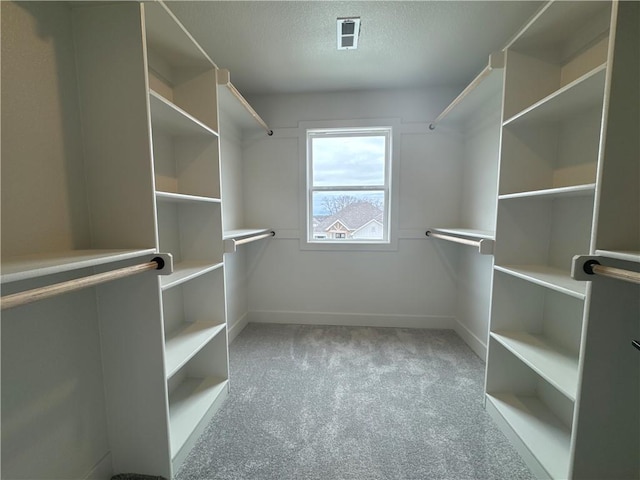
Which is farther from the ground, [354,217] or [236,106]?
[236,106]

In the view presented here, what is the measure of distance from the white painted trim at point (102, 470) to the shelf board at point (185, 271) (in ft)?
2.85

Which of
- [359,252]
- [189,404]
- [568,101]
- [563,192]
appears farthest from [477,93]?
[189,404]

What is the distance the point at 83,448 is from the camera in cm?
111

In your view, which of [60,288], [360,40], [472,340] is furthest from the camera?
[472,340]

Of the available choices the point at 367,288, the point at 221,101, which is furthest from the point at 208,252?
the point at 367,288

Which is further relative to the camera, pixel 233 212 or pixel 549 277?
pixel 233 212

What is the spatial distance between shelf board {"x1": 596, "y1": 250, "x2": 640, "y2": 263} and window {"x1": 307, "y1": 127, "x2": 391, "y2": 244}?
1919mm

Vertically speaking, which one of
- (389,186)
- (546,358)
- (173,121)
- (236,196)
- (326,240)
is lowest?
(546,358)

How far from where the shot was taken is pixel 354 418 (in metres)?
1.57

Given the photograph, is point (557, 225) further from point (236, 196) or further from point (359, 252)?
point (236, 196)

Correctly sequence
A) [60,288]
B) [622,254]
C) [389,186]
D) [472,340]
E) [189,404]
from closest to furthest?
[60,288] → [622,254] → [189,404] → [472,340] → [389,186]

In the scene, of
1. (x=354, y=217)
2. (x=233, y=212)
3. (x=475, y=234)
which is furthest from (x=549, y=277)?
(x=233, y=212)

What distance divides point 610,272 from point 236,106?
2.36m

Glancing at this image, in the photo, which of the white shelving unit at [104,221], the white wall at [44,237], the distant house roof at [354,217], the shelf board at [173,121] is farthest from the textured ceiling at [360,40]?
the distant house roof at [354,217]
